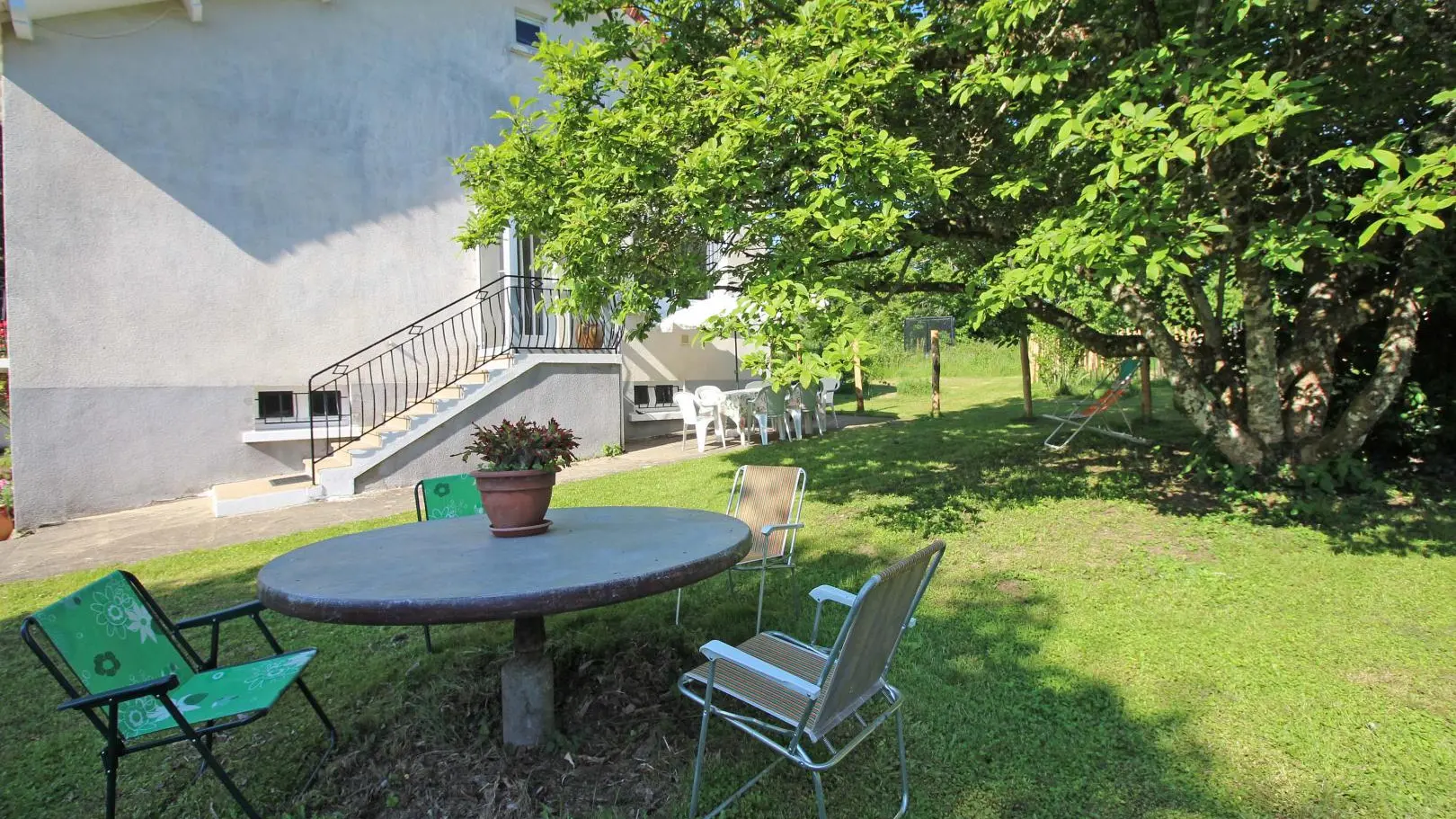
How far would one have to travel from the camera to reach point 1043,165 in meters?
5.16

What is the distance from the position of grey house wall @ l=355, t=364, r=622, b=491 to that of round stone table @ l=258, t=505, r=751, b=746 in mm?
5250

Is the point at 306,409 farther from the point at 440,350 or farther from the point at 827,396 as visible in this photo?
the point at 827,396

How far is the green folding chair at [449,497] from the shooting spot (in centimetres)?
408

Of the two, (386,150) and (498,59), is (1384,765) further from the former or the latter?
(498,59)

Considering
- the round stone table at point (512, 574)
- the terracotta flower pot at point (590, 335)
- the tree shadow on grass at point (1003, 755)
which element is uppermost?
the terracotta flower pot at point (590, 335)

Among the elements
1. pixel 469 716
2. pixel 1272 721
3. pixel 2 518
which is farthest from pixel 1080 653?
pixel 2 518

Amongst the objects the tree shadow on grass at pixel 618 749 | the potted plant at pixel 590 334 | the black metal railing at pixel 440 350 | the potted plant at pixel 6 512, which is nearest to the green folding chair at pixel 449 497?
the tree shadow on grass at pixel 618 749

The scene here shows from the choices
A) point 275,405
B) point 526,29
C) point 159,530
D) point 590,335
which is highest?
point 526,29

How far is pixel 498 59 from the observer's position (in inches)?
400

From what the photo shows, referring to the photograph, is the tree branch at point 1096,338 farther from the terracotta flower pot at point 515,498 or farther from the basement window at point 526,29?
the basement window at point 526,29

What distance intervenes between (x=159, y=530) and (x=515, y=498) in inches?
234

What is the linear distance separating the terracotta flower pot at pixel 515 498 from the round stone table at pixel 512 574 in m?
0.05

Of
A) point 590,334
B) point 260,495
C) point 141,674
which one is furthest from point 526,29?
point 141,674

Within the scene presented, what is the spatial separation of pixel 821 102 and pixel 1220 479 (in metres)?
4.87
